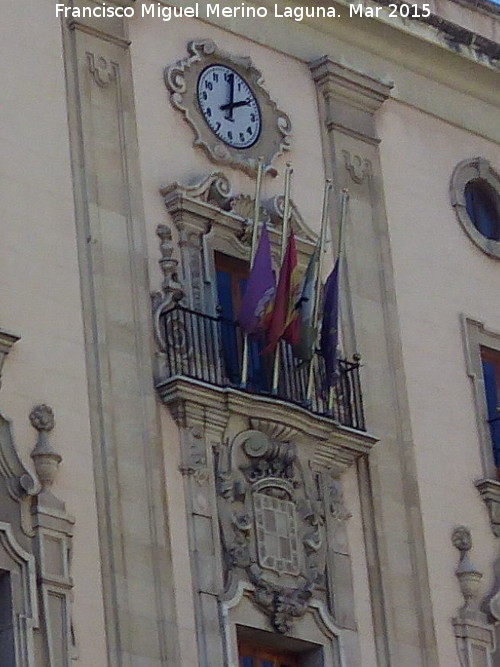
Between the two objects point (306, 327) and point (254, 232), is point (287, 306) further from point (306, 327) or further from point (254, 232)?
point (254, 232)

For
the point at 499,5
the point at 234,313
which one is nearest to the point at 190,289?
the point at 234,313

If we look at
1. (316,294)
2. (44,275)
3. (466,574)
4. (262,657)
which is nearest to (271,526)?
(262,657)

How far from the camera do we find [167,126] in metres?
25.6

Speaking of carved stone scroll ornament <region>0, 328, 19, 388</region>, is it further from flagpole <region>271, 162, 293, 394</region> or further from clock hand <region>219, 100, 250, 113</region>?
clock hand <region>219, 100, 250, 113</region>

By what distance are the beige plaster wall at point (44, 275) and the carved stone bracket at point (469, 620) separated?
162 inches

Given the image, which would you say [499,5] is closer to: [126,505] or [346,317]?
[346,317]

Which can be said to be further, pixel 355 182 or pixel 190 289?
pixel 355 182

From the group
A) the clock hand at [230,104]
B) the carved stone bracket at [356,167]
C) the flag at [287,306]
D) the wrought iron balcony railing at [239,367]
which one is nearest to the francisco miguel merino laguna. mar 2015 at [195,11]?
the clock hand at [230,104]

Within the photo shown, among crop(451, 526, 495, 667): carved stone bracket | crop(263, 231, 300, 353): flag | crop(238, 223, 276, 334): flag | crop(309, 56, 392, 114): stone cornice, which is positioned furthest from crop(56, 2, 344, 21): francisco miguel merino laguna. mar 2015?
crop(451, 526, 495, 667): carved stone bracket

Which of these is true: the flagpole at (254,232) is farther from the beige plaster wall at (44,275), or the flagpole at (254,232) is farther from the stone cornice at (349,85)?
the beige plaster wall at (44,275)

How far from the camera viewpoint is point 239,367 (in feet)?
81.6

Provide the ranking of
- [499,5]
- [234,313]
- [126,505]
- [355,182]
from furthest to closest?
[499,5]
[355,182]
[234,313]
[126,505]

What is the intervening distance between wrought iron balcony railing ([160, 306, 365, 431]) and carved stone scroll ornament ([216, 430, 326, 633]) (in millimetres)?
510

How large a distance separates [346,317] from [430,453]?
1.43 meters
